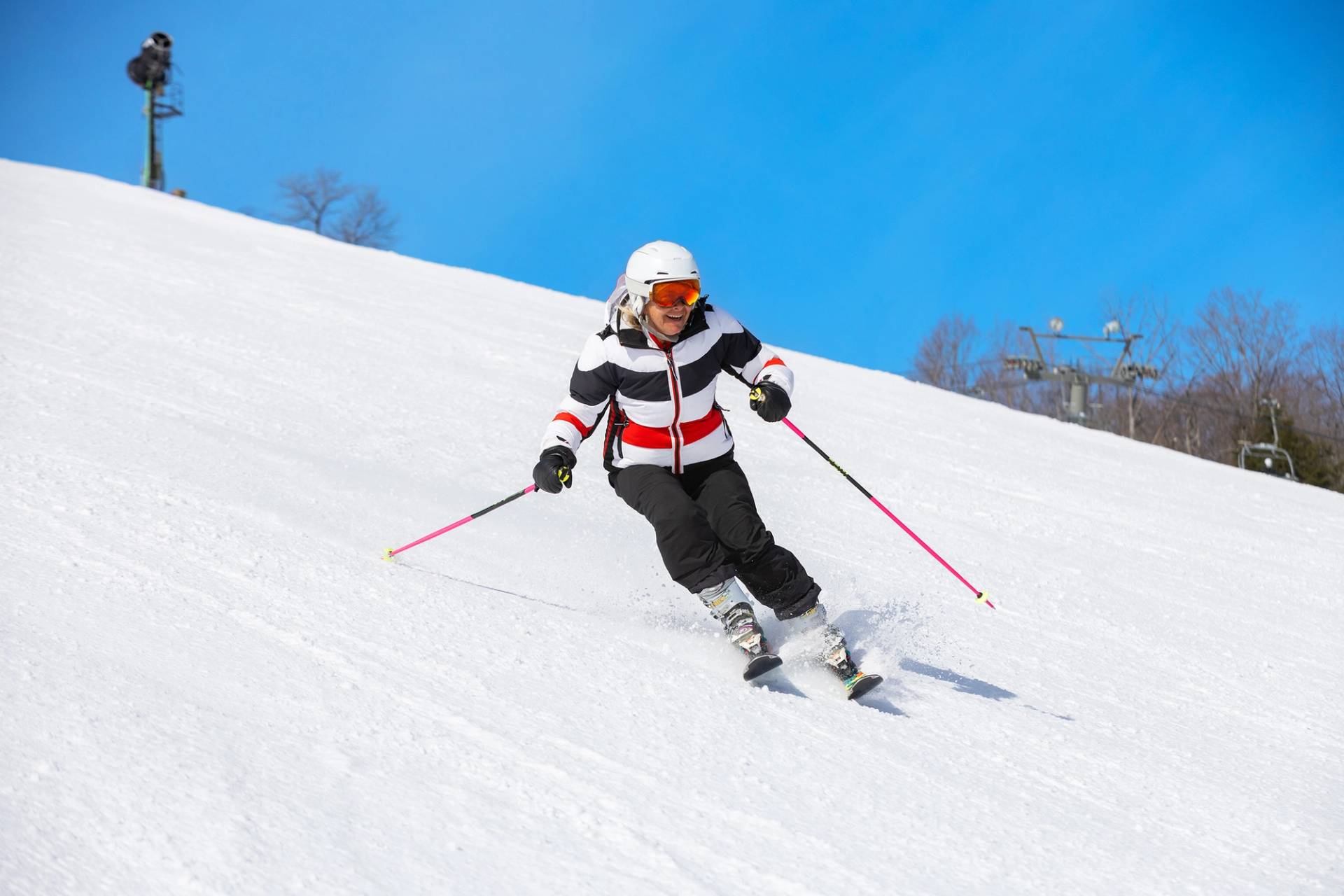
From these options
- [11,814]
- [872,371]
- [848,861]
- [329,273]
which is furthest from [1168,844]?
[329,273]

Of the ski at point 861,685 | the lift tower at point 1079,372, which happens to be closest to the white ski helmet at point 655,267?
the ski at point 861,685

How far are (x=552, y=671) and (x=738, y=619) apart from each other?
2.20 ft

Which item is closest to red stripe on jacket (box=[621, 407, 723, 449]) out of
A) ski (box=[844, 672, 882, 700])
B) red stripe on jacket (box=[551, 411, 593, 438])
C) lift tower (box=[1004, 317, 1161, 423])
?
red stripe on jacket (box=[551, 411, 593, 438])

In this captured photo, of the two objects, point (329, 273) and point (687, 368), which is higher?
point (329, 273)

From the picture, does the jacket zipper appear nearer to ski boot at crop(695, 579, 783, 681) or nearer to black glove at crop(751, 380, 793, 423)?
black glove at crop(751, 380, 793, 423)

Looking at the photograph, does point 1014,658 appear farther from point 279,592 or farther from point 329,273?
point 329,273

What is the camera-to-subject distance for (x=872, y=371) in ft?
44.6

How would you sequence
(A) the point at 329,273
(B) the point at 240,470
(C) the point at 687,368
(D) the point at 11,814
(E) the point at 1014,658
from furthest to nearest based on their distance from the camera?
(A) the point at 329,273, (B) the point at 240,470, (E) the point at 1014,658, (C) the point at 687,368, (D) the point at 11,814

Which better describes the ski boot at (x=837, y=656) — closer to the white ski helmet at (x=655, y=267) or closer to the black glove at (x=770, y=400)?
the black glove at (x=770, y=400)

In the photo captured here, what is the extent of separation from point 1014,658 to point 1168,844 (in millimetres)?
1662

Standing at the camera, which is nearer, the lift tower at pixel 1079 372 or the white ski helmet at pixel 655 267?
the white ski helmet at pixel 655 267

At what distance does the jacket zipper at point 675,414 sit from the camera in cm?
376

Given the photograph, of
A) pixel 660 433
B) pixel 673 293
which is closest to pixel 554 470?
pixel 660 433

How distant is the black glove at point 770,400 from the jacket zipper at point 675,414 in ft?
0.91
